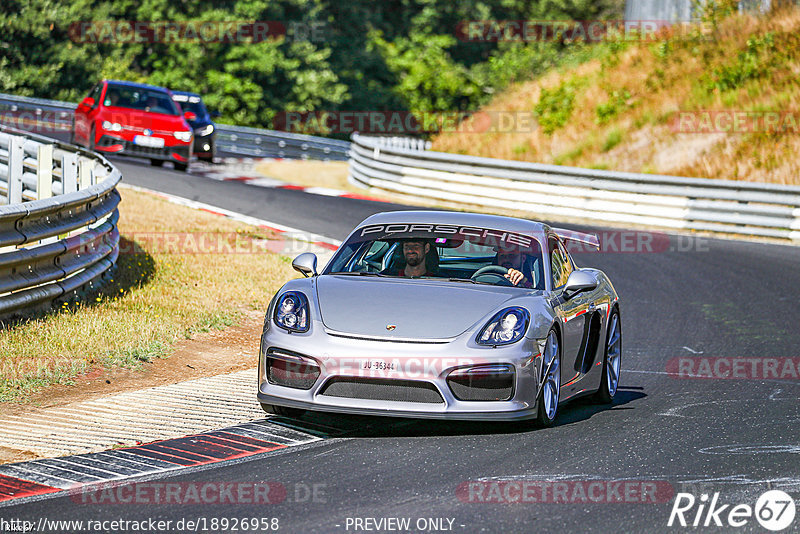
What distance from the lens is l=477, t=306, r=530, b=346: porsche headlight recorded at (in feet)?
23.1

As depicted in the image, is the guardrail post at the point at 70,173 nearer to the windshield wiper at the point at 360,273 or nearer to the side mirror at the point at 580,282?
the windshield wiper at the point at 360,273

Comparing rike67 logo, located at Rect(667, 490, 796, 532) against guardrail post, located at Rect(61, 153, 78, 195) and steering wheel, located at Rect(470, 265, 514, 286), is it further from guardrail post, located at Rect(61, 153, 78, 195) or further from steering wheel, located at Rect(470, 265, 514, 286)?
guardrail post, located at Rect(61, 153, 78, 195)

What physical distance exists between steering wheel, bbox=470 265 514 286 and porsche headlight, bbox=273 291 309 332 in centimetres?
125

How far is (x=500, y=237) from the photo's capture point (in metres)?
8.35

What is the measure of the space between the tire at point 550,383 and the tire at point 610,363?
1.09 metres

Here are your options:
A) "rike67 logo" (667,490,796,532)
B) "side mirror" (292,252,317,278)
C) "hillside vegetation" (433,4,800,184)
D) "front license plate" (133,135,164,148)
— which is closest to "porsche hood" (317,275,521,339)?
"side mirror" (292,252,317,278)

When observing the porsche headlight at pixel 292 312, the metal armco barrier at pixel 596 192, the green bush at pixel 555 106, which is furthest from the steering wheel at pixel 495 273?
the green bush at pixel 555 106

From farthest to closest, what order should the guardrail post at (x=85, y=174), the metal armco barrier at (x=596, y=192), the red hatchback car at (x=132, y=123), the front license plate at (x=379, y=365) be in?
the red hatchback car at (x=132, y=123), the metal armco barrier at (x=596, y=192), the guardrail post at (x=85, y=174), the front license plate at (x=379, y=365)

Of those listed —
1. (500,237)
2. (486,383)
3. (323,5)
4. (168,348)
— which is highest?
(323,5)

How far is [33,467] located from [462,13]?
62.4 meters

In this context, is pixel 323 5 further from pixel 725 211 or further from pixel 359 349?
pixel 359 349

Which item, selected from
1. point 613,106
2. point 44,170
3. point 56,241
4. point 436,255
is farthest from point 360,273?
point 613,106

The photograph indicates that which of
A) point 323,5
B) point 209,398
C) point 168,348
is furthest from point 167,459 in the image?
point 323,5

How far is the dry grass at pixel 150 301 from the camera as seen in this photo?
8836mm
